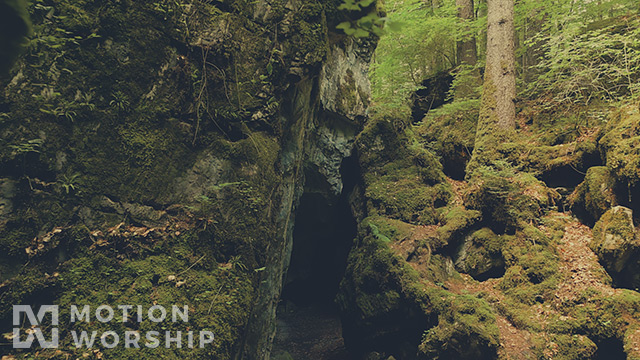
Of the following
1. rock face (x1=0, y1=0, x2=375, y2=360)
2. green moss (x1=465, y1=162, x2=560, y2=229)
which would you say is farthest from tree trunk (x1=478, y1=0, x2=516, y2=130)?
rock face (x1=0, y1=0, x2=375, y2=360)

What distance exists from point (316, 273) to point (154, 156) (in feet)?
31.2

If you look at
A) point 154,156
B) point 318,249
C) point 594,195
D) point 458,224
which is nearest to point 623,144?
point 594,195

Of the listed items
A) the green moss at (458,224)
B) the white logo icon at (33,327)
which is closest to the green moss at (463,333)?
the green moss at (458,224)

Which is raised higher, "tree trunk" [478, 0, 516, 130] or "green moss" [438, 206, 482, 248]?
"tree trunk" [478, 0, 516, 130]

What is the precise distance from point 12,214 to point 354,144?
7.80 m

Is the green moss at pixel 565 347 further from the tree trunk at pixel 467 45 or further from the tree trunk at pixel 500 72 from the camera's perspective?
the tree trunk at pixel 467 45

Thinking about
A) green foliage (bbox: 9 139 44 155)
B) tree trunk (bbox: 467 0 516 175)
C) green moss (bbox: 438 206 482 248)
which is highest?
tree trunk (bbox: 467 0 516 175)

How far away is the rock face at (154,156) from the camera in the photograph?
310cm

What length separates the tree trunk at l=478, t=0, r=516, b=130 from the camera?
866cm

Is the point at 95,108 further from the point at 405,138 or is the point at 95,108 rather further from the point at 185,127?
the point at 405,138

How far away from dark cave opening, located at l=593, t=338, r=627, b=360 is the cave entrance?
5398mm

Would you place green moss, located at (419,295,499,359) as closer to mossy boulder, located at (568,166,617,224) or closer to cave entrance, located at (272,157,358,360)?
mossy boulder, located at (568,166,617,224)

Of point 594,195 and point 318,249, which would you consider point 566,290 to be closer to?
point 594,195

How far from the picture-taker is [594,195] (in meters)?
6.17
